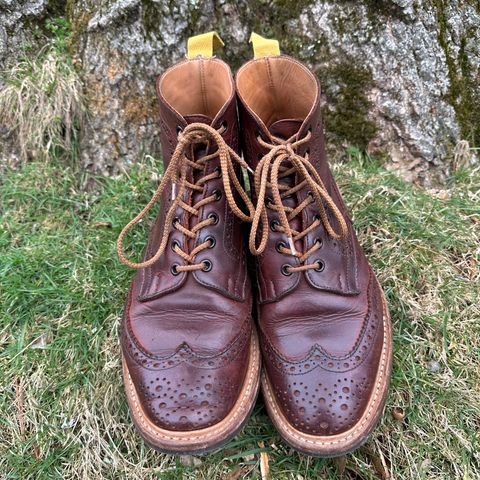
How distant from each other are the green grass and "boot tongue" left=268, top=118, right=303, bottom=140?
2.04ft

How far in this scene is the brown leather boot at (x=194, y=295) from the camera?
1.60m

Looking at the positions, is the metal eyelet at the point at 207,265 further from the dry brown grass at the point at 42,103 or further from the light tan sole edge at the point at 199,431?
the dry brown grass at the point at 42,103

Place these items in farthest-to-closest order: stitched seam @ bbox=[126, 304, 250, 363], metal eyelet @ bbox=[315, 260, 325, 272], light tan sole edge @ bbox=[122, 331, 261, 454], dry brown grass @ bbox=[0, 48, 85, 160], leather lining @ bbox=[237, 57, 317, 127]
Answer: dry brown grass @ bbox=[0, 48, 85, 160], leather lining @ bbox=[237, 57, 317, 127], metal eyelet @ bbox=[315, 260, 325, 272], stitched seam @ bbox=[126, 304, 250, 363], light tan sole edge @ bbox=[122, 331, 261, 454]

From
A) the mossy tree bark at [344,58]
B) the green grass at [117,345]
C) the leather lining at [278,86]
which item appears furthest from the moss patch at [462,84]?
the leather lining at [278,86]

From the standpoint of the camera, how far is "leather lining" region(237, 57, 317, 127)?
1.88 metres

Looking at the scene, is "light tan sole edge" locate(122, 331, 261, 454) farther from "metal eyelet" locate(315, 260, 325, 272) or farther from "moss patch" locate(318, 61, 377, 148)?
"moss patch" locate(318, 61, 377, 148)

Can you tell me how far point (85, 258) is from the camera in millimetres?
2271

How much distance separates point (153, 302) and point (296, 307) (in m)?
0.48

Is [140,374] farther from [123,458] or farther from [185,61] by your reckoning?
[185,61]

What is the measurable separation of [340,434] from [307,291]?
1.48 feet

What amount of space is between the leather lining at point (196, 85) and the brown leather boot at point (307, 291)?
9cm

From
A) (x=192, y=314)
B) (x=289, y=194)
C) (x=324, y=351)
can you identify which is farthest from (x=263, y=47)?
(x=324, y=351)

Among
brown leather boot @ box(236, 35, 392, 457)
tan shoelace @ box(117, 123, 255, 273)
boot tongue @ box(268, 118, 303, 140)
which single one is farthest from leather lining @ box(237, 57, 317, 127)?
tan shoelace @ box(117, 123, 255, 273)

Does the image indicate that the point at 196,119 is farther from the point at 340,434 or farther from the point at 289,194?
the point at 340,434
